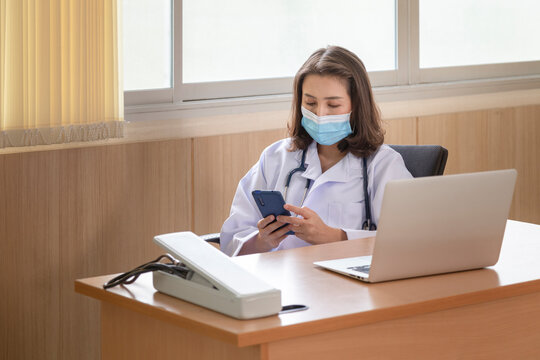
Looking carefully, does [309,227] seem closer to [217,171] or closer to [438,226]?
[438,226]

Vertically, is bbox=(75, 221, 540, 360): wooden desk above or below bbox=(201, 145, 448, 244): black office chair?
below

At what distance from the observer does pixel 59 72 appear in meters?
2.85

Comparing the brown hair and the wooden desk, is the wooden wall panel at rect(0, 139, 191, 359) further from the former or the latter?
the wooden desk

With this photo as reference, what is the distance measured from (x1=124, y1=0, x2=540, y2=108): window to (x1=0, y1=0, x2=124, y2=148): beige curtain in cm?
29

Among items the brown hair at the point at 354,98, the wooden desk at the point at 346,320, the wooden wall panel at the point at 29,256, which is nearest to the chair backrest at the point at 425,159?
the brown hair at the point at 354,98

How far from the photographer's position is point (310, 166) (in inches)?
115

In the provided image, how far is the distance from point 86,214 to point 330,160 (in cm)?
91

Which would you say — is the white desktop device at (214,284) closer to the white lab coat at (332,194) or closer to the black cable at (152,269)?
the black cable at (152,269)

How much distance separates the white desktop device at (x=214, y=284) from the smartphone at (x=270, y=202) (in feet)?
1.61

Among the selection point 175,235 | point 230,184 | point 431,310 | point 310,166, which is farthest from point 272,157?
point 431,310

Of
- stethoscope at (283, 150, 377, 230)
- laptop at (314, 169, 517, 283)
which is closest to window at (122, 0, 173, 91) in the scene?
stethoscope at (283, 150, 377, 230)

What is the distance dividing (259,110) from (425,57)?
1072mm

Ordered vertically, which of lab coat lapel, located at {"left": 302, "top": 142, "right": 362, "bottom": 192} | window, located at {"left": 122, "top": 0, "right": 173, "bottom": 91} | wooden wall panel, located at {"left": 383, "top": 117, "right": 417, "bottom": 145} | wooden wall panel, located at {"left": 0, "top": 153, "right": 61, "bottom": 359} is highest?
window, located at {"left": 122, "top": 0, "right": 173, "bottom": 91}

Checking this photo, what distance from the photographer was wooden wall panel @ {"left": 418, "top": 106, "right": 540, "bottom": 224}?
13.8ft
